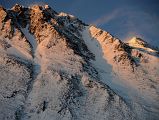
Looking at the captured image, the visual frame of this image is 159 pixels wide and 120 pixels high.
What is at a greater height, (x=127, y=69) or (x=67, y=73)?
(x=127, y=69)

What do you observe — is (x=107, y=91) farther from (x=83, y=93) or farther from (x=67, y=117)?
(x=67, y=117)

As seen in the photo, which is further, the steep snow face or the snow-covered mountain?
the steep snow face

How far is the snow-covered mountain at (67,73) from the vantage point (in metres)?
61.2

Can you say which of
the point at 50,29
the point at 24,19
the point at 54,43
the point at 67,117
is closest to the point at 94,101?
the point at 67,117

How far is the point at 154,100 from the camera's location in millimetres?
76500

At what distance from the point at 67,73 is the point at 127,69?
21.5m

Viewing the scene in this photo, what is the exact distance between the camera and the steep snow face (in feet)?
245

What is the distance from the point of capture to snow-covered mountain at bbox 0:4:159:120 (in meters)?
61.2

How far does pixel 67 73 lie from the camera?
71188 millimetres

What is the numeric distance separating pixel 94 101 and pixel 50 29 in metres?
28.7

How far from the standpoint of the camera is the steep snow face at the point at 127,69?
7462cm

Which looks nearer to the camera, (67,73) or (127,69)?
(67,73)

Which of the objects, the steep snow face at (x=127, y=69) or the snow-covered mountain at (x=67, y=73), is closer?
the snow-covered mountain at (x=67, y=73)

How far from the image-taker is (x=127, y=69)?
286 ft
